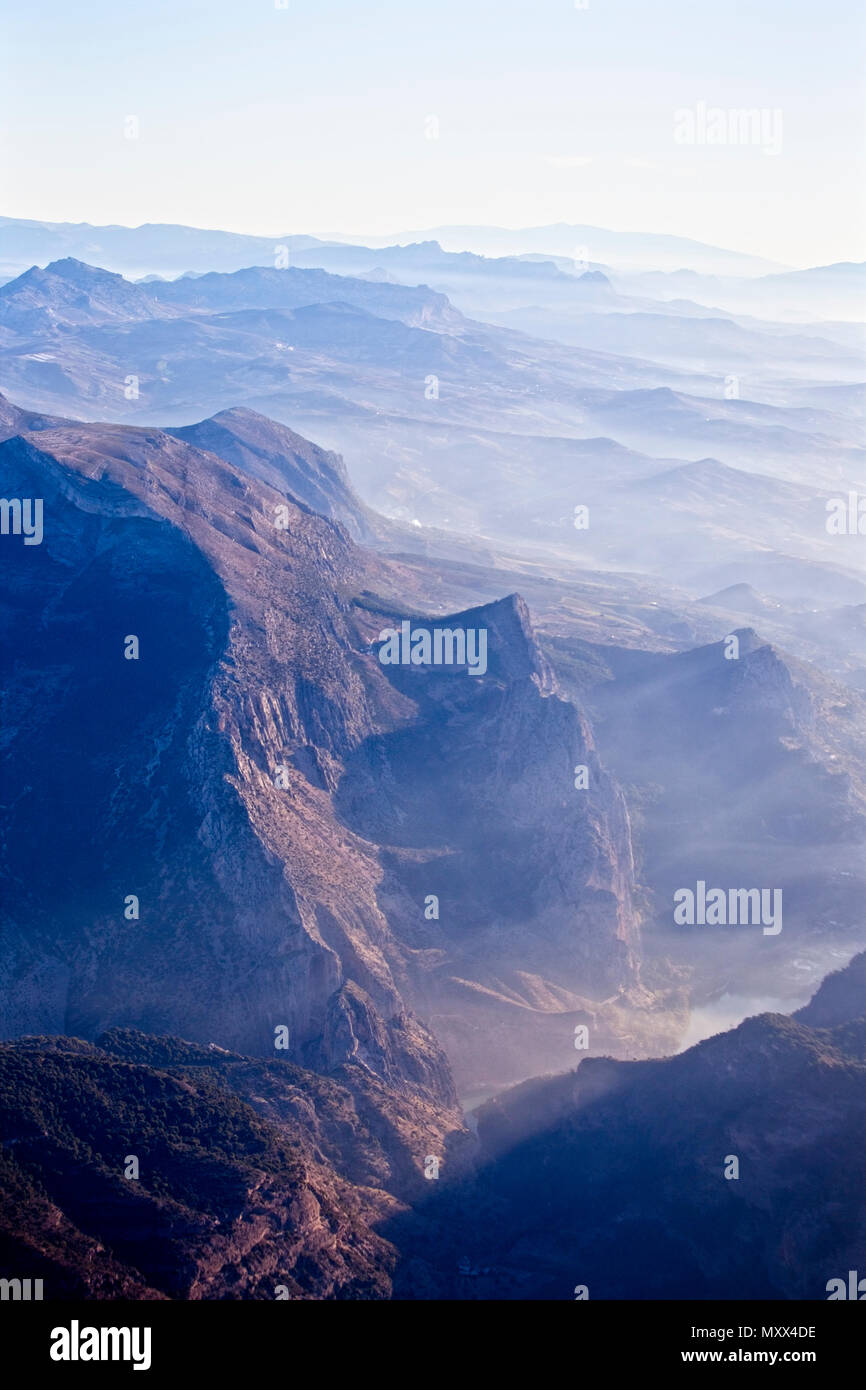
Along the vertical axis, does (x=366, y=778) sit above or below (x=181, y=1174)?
above

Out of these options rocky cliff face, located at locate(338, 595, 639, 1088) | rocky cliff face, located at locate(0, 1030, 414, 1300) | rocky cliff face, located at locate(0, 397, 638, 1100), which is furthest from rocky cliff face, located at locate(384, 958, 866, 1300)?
rocky cliff face, located at locate(338, 595, 639, 1088)

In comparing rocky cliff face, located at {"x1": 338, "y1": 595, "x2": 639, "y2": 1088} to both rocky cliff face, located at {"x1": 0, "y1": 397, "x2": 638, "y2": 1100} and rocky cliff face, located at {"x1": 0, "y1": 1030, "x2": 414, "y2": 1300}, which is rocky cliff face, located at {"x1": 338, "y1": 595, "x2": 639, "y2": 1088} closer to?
rocky cliff face, located at {"x1": 0, "y1": 397, "x2": 638, "y2": 1100}

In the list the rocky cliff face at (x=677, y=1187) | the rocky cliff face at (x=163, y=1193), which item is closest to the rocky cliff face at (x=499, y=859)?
the rocky cliff face at (x=677, y=1187)

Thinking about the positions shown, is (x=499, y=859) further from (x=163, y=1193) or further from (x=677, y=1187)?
(x=163, y=1193)

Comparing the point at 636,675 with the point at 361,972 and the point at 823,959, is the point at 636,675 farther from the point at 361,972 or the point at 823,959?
the point at 361,972

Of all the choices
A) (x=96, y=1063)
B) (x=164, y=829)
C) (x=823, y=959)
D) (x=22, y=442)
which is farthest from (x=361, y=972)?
(x=22, y=442)

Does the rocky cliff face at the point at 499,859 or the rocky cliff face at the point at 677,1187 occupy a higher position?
the rocky cliff face at the point at 499,859

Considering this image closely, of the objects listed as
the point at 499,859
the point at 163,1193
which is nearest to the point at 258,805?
the point at 499,859

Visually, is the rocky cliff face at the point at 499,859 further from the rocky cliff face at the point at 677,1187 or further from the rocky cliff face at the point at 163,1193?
the rocky cliff face at the point at 163,1193
